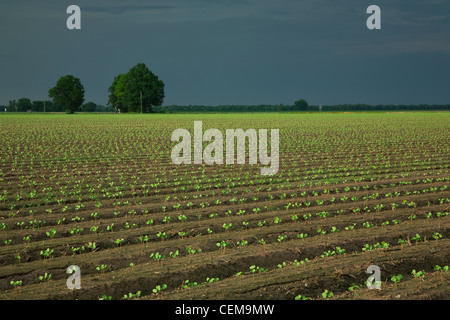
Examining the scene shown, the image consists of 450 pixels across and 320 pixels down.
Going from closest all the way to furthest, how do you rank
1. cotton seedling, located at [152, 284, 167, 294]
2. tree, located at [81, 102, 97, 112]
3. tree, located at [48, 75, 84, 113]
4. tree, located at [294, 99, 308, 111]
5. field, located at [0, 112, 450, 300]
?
cotton seedling, located at [152, 284, 167, 294], field, located at [0, 112, 450, 300], tree, located at [48, 75, 84, 113], tree, located at [294, 99, 308, 111], tree, located at [81, 102, 97, 112]

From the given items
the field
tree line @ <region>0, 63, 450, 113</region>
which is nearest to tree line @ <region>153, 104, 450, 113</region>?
tree line @ <region>0, 63, 450, 113</region>

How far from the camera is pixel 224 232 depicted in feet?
34.4

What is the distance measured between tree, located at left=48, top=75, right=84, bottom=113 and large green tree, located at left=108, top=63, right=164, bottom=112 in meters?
14.6

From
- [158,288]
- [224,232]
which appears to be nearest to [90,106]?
[224,232]

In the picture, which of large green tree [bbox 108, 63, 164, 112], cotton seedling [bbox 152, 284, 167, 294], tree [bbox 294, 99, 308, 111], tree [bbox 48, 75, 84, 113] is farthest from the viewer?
tree [bbox 294, 99, 308, 111]

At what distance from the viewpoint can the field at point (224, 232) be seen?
7656 mm

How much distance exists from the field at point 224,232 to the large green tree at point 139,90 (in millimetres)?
103714

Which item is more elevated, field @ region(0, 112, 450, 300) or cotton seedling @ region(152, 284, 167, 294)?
field @ region(0, 112, 450, 300)

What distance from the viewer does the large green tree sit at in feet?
400

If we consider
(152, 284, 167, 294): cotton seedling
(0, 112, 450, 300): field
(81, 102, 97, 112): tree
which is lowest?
(152, 284, 167, 294): cotton seedling

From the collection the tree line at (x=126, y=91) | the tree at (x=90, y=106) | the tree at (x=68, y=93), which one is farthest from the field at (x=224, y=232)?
the tree at (x=90, y=106)

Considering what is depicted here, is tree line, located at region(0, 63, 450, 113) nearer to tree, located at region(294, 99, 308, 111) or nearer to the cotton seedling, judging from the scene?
tree, located at region(294, 99, 308, 111)
